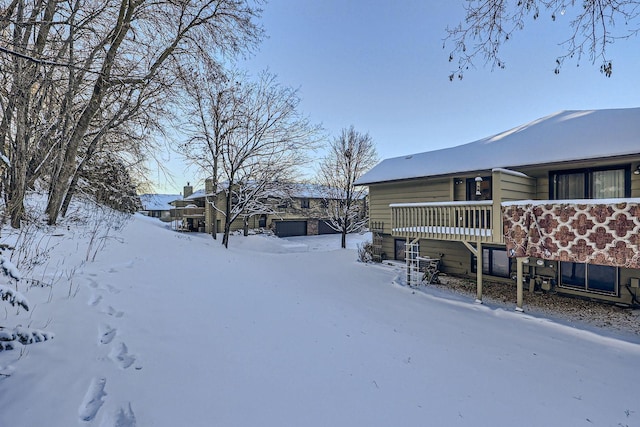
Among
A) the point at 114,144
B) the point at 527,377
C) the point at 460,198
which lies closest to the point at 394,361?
the point at 527,377

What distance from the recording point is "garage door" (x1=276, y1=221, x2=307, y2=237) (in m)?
26.7

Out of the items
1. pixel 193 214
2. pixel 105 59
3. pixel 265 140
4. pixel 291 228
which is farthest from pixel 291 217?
pixel 105 59

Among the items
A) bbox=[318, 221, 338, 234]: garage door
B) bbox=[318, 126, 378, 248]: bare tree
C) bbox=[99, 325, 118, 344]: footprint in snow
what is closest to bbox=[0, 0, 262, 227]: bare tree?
bbox=[99, 325, 118, 344]: footprint in snow

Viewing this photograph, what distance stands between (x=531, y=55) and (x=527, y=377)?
14.8 ft

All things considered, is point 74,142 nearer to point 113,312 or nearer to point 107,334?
point 113,312

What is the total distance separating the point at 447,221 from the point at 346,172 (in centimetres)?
1094

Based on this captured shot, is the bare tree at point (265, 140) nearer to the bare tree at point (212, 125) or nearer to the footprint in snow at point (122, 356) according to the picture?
the bare tree at point (212, 125)

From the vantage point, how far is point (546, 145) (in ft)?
27.7

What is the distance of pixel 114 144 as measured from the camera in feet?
35.4

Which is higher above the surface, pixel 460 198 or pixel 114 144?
pixel 114 144

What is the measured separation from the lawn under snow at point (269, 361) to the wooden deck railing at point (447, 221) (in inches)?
87.1

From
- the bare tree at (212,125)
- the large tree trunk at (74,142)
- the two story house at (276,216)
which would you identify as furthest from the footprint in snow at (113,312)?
the two story house at (276,216)

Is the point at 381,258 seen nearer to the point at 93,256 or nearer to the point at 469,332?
the point at 469,332

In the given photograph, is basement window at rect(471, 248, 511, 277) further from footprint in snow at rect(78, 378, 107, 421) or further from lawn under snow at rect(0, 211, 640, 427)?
footprint in snow at rect(78, 378, 107, 421)
